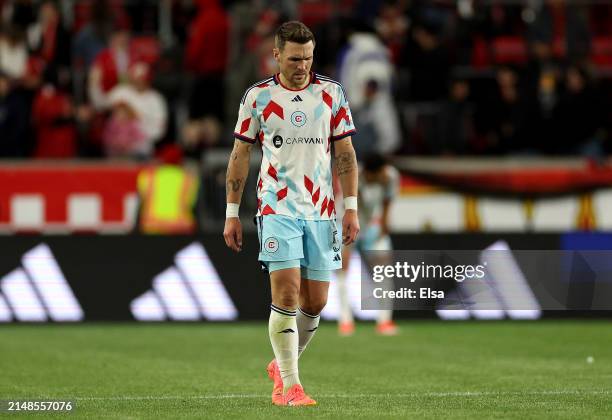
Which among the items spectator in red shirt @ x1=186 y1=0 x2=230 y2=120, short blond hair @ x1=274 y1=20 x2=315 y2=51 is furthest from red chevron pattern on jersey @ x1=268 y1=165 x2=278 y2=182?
spectator in red shirt @ x1=186 y1=0 x2=230 y2=120

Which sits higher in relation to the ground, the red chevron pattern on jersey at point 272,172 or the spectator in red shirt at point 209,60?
the red chevron pattern on jersey at point 272,172

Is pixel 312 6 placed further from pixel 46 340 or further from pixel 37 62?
pixel 46 340

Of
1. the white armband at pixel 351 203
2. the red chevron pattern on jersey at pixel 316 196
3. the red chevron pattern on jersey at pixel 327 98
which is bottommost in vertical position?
the white armband at pixel 351 203

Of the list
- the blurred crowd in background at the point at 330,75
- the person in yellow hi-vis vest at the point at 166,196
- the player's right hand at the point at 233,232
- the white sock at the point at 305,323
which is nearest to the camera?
the player's right hand at the point at 233,232

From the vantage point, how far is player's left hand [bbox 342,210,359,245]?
912cm

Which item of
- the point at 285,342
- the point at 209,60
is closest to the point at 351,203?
the point at 285,342

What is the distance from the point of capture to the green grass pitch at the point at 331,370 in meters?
9.03

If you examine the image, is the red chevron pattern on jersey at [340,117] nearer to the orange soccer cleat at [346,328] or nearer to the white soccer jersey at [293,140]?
the white soccer jersey at [293,140]

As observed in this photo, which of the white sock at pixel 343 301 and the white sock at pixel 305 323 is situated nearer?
the white sock at pixel 305 323

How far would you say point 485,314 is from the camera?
1708 cm

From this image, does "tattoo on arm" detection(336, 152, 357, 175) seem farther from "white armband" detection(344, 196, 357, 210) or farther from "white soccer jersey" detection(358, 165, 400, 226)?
"white soccer jersey" detection(358, 165, 400, 226)

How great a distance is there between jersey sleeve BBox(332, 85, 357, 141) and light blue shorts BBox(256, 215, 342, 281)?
1.86 ft

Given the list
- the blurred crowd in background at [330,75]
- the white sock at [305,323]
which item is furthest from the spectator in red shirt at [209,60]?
the white sock at [305,323]

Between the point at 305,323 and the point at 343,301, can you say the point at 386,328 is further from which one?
the point at 305,323
